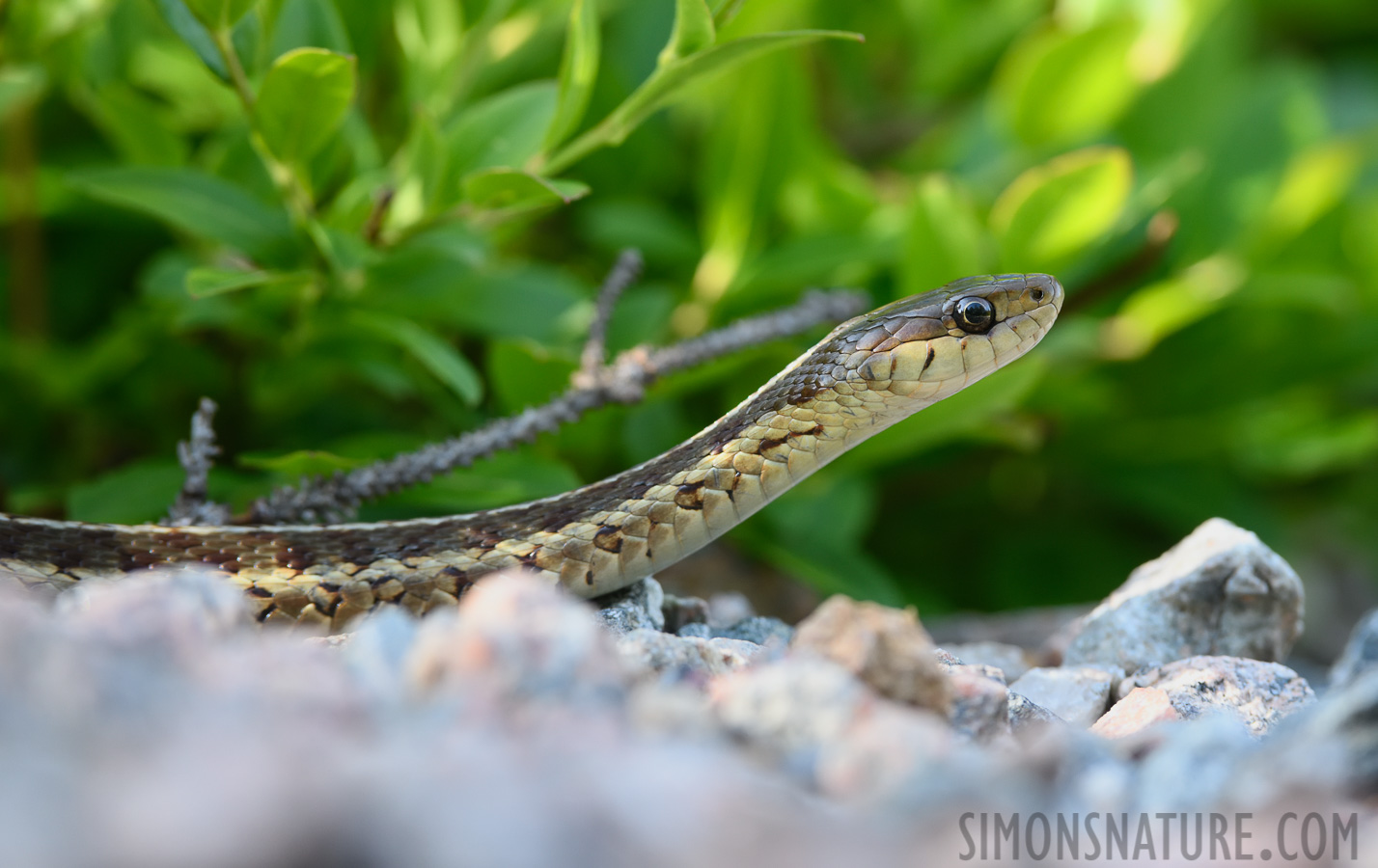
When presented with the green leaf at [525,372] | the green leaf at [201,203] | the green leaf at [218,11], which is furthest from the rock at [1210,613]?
the green leaf at [218,11]

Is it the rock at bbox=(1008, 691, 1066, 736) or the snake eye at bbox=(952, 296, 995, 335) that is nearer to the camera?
the rock at bbox=(1008, 691, 1066, 736)

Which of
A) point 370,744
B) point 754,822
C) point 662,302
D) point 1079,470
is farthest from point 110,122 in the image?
point 1079,470

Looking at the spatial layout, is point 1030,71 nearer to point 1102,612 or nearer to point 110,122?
point 1102,612

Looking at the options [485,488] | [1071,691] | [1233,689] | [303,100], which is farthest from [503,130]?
[1233,689]

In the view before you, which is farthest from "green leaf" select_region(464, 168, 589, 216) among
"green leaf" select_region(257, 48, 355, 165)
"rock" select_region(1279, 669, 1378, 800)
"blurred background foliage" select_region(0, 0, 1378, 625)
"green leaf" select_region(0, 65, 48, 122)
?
"rock" select_region(1279, 669, 1378, 800)

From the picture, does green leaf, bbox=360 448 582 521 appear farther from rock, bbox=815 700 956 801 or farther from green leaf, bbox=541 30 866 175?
rock, bbox=815 700 956 801

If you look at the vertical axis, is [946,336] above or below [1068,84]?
below

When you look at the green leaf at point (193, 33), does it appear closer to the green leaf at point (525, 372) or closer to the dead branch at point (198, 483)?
the dead branch at point (198, 483)

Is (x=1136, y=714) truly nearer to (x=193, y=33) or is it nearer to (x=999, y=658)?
(x=999, y=658)
